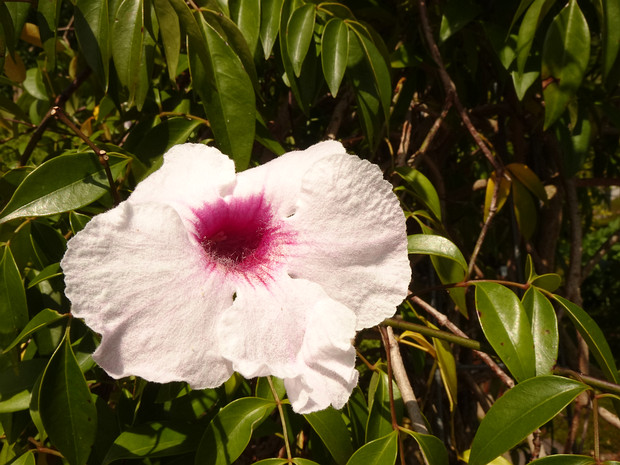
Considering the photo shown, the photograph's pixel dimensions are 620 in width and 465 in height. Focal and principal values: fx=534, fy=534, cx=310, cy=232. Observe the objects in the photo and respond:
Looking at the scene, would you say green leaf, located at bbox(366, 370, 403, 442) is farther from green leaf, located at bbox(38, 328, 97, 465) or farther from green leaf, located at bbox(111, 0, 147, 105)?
green leaf, located at bbox(111, 0, 147, 105)

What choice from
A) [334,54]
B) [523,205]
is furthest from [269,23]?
[523,205]

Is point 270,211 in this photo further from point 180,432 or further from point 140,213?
point 180,432

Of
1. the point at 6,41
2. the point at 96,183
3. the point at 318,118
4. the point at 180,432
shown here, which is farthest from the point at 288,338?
the point at 318,118

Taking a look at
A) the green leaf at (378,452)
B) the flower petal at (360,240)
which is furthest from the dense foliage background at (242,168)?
the flower petal at (360,240)

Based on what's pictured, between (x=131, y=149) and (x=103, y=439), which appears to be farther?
(x=131, y=149)

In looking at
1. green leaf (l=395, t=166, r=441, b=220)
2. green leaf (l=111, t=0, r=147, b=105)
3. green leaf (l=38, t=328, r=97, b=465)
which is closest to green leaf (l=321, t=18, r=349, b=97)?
green leaf (l=395, t=166, r=441, b=220)
